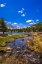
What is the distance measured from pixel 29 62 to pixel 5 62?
3.19m

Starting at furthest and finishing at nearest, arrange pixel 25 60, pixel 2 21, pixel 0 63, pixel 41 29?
1. pixel 41 29
2. pixel 2 21
3. pixel 25 60
4. pixel 0 63

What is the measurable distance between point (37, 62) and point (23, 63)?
1909 millimetres

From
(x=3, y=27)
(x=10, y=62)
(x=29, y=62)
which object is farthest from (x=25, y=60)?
(x=3, y=27)

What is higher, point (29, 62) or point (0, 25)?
point (0, 25)

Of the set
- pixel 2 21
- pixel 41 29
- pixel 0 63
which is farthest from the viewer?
pixel 41 29

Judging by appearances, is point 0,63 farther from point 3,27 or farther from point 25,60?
point 3,27

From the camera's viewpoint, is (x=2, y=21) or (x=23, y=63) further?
(x=2, y=21)

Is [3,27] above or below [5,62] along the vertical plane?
above

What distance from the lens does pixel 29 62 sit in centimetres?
1773

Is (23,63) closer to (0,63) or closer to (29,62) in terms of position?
(29,62)

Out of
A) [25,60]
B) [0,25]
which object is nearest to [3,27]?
[0,25]

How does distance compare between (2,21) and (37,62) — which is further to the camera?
(2,21)

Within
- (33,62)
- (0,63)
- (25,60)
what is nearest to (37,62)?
(33,62)

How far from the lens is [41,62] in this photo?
58.1 ft
